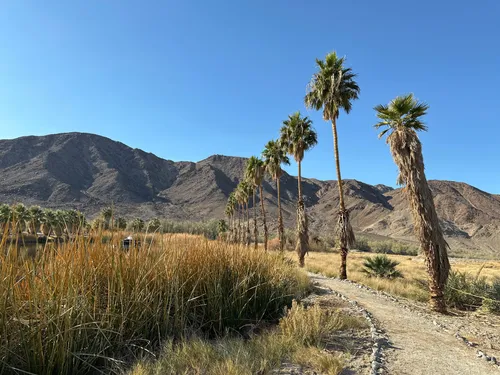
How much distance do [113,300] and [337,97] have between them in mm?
17685

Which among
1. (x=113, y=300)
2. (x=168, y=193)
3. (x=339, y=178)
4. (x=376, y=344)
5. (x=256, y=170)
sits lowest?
(x=376, y=344)

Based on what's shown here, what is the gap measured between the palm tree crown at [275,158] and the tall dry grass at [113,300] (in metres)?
24.3

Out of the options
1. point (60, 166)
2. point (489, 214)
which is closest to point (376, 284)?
point (489, 214)

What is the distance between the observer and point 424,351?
5.75 metres

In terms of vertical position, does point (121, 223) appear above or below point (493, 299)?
above

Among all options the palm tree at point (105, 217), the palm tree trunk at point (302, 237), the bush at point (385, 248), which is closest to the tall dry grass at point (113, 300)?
the palm tree at point (105, 217)

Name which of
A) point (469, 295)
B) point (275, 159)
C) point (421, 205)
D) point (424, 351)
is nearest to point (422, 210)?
point (421, 205)

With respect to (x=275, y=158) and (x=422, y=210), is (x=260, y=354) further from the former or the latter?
(x=275, y=158)

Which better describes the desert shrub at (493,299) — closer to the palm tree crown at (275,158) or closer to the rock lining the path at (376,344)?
the rock lining the path at (376,344)

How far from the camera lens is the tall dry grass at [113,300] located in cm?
380

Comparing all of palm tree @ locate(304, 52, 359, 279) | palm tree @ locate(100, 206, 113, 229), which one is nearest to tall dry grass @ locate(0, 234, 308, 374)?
palm tree @ locate(100, 206, 113, 229)

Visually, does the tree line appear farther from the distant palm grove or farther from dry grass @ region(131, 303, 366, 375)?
dry grass @ region(131, 303, 366, 375)

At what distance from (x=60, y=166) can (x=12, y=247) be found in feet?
563

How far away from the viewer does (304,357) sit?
4.86m
